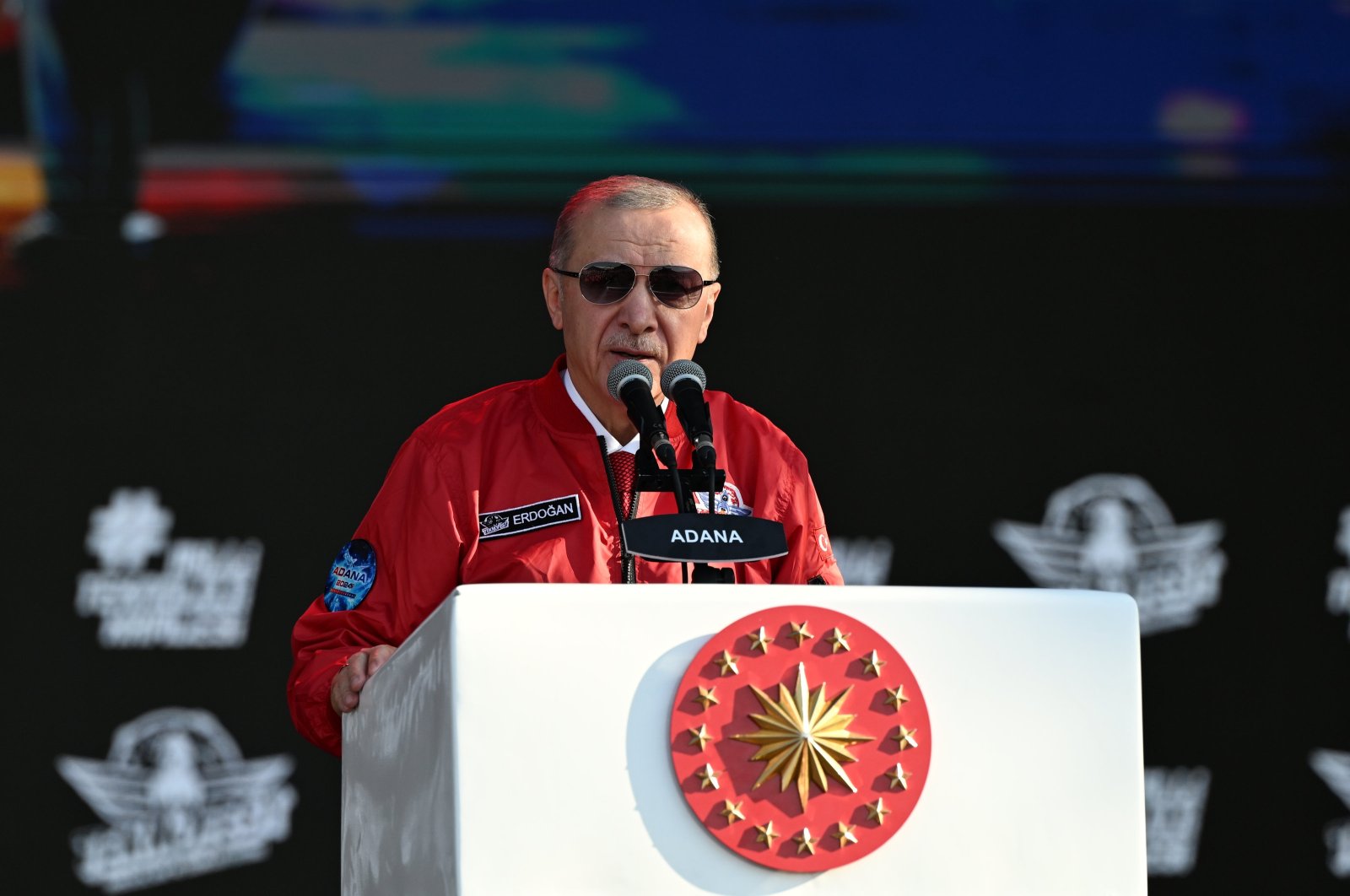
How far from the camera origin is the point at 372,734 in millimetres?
1630

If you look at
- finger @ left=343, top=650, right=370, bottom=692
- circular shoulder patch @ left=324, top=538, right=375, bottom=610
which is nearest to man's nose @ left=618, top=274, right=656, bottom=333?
circular shoulder patch @ left=324, top=538, right=375, bottom=610

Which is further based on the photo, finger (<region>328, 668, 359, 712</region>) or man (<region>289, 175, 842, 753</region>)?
man (<region>289, 175, 842, 753</region>)

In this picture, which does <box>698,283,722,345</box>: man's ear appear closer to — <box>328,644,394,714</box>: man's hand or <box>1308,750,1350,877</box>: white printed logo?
<box>328,644,394,714</box>: man's hand

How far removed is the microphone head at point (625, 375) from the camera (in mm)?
1745

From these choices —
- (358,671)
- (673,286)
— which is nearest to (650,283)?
(673,286)

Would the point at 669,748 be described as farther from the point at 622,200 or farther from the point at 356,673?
the point at 622,200

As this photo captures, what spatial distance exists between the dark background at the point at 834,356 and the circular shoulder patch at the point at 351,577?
56.2 inches

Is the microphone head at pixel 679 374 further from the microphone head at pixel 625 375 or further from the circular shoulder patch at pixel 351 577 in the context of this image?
the circular shoulder patch at pixel 351 577

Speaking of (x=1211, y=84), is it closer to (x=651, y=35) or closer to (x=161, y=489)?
(x=651, y=35)

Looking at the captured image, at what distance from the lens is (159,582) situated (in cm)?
329

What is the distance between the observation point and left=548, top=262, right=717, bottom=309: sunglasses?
76.6 inches

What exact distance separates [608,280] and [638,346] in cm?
8

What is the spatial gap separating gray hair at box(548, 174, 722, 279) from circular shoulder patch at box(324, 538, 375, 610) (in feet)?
1.36

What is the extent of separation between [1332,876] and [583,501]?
2193 mm
